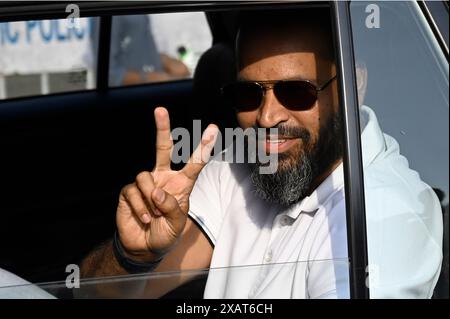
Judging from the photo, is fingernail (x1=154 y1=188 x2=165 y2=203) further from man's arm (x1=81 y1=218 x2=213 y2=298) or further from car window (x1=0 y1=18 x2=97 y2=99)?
car window (x1=0 y1=18 x2=97 y2=99)

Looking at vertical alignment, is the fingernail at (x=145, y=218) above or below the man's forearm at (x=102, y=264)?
above

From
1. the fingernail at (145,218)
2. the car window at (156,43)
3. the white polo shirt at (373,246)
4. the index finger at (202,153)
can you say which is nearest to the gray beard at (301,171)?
the white polo shirt at (373,246)

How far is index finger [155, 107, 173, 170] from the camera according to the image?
6.38 feet

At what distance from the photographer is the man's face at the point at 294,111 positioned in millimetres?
2088

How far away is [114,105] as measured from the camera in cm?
423

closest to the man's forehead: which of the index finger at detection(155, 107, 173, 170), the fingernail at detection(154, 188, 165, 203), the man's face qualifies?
the man's face

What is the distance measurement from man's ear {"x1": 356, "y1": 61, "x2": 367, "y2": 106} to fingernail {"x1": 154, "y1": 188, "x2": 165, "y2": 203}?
1.69 ft

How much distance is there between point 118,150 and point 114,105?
0.35 meters

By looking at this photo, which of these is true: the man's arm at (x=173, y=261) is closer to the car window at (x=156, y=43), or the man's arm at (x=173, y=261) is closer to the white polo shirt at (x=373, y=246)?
the white polo shirt at (x=373, y=246)

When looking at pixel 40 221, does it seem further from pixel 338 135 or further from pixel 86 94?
pixel 338 135

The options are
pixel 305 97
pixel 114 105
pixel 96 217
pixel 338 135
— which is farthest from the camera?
pixel 114 105

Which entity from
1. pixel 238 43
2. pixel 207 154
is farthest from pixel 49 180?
pixel 207 154

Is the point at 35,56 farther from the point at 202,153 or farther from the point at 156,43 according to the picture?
the point at 202,153

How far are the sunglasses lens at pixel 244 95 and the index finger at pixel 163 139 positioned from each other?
297 mm
